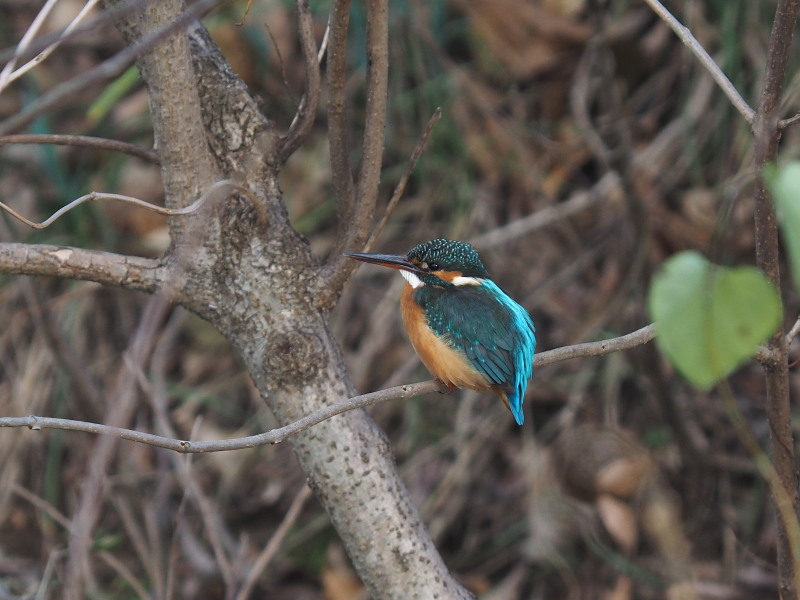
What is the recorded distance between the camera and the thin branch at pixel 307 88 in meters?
1.72

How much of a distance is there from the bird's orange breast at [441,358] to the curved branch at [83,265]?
0.92 metres

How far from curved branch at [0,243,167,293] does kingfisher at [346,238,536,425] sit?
69cm

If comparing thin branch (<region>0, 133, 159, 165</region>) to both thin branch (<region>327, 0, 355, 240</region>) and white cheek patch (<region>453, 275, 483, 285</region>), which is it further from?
white cheek patch (<region>453, 275, 483, 285</region>)

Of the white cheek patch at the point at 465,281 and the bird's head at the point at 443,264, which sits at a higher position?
the bird's head at the point at 443,264

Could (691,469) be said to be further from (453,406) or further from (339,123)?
(339,123)

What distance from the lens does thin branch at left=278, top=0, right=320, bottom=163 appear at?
1.72 meters

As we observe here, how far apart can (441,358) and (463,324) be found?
13 cm

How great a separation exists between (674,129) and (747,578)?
1886 millimetres

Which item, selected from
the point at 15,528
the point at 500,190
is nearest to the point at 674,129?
the point at 500,190

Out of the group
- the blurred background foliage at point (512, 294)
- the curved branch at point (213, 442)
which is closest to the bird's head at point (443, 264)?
the blurred background foliage at point (512, 294)

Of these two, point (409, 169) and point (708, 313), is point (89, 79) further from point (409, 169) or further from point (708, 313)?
point (409, 169)

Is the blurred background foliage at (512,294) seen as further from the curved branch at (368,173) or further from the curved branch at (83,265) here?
the curved branch at (83,265)

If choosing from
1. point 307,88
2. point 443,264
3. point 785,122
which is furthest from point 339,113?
point 443,264

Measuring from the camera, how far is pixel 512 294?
388cm
